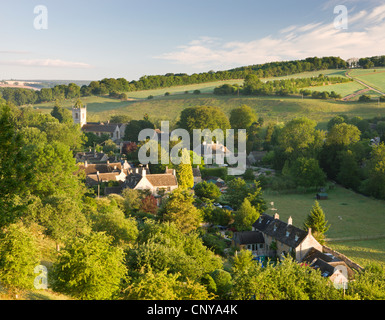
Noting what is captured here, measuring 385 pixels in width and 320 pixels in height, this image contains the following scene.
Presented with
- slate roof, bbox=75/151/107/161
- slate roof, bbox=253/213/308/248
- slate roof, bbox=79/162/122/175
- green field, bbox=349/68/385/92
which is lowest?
slate roof, bbox=253/213/308/248

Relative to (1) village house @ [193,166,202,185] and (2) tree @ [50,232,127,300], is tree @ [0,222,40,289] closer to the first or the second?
(2) tree @ [50,232,127,300]

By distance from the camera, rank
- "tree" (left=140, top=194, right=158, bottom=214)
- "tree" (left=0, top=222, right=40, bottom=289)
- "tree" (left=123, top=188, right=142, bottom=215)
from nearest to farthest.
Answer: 1. "tree" (left=0, top=222, right=40, bottom=289)
2. "tree" (left=140, top=194, right=158, bottom=214)
3. "tree" (left=123, top=188, right=142, bottom=215)

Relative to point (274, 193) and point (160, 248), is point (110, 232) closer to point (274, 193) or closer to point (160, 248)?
point (160, 248)

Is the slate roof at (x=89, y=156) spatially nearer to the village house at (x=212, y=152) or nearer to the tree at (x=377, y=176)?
the village house at (x=212, y=152)

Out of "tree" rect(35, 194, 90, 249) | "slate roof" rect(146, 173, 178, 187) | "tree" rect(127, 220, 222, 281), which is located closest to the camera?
"tree" rect(127, 220, 222, 281)

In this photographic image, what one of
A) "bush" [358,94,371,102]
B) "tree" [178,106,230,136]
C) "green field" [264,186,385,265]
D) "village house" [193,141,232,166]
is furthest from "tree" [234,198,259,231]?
"bush" [358,94,371,102]

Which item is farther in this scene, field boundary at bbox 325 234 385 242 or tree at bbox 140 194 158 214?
tree at bbox 140 194 158 214

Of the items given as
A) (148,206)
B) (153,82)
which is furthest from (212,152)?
(153,82)
